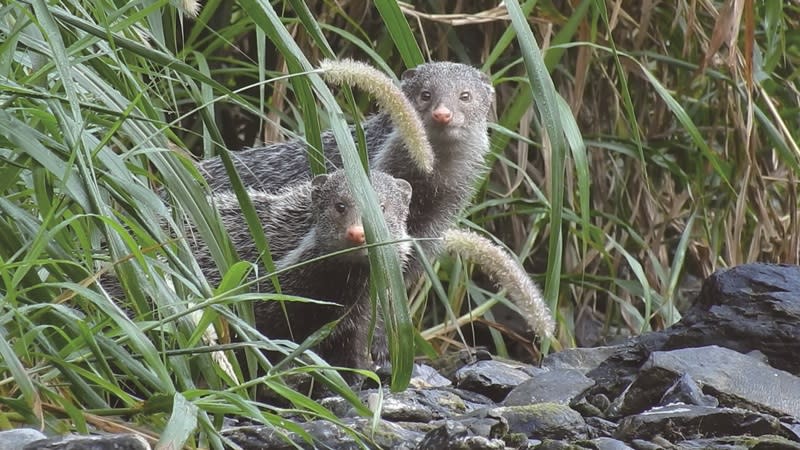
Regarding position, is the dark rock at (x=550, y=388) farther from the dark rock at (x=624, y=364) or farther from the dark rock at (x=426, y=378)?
the dark rock at (x=426, y=378)

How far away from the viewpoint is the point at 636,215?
19.0 ft

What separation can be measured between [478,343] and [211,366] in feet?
10.6

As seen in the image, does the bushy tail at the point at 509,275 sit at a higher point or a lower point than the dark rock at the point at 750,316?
higher

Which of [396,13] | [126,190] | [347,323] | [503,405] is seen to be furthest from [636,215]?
[126,190]

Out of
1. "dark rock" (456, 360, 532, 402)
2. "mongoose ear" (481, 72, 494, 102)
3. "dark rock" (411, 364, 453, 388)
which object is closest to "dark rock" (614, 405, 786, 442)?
"dark rock" (456, 360, 532, 402)

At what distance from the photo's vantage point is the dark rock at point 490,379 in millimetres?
3855

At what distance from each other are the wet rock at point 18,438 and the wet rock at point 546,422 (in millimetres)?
1096

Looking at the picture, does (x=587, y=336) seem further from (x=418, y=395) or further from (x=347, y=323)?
(x=418, y=395)

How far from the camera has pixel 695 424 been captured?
3135 millimetres

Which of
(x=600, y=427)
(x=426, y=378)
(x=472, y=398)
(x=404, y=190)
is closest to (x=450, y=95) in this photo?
(x=404, y=190)

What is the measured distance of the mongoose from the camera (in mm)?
4121

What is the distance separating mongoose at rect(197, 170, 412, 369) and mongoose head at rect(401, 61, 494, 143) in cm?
75

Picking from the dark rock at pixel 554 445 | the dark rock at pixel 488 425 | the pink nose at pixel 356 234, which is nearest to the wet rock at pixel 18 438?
the dark rock at pixel 488 425

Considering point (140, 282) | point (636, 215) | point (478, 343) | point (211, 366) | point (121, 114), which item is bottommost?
point (478, 343)
